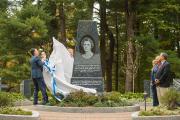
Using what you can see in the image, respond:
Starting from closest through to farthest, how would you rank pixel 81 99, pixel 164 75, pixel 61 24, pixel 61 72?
1. pixel 164 75
2. pixel 81 99
3. pixel 61 72
4. pixel 61 24

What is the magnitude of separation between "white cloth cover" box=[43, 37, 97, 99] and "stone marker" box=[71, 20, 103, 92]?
27cm

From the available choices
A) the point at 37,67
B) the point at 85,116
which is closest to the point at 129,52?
the point at 37,67

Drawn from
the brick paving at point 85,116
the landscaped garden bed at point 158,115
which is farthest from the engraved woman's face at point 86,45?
the landscaped garden bed at point 158,115

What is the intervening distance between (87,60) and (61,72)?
1258mm

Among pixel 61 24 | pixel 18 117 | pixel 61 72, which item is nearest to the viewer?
pixel 18 117

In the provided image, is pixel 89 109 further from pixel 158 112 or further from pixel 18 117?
pixel 18 117

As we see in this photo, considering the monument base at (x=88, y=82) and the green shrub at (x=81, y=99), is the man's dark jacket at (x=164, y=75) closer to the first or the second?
the green shrub at (x=81, y=99)

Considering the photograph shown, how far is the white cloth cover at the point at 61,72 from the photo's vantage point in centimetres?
1809

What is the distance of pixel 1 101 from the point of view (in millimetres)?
14602

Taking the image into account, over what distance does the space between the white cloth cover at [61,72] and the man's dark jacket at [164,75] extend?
2.92 meters

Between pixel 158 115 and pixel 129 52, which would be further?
pixel 129 52

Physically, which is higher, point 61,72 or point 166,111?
point 61,72

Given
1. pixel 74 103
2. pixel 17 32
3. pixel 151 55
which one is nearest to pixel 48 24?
pixel 17 32

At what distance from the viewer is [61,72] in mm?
18781
